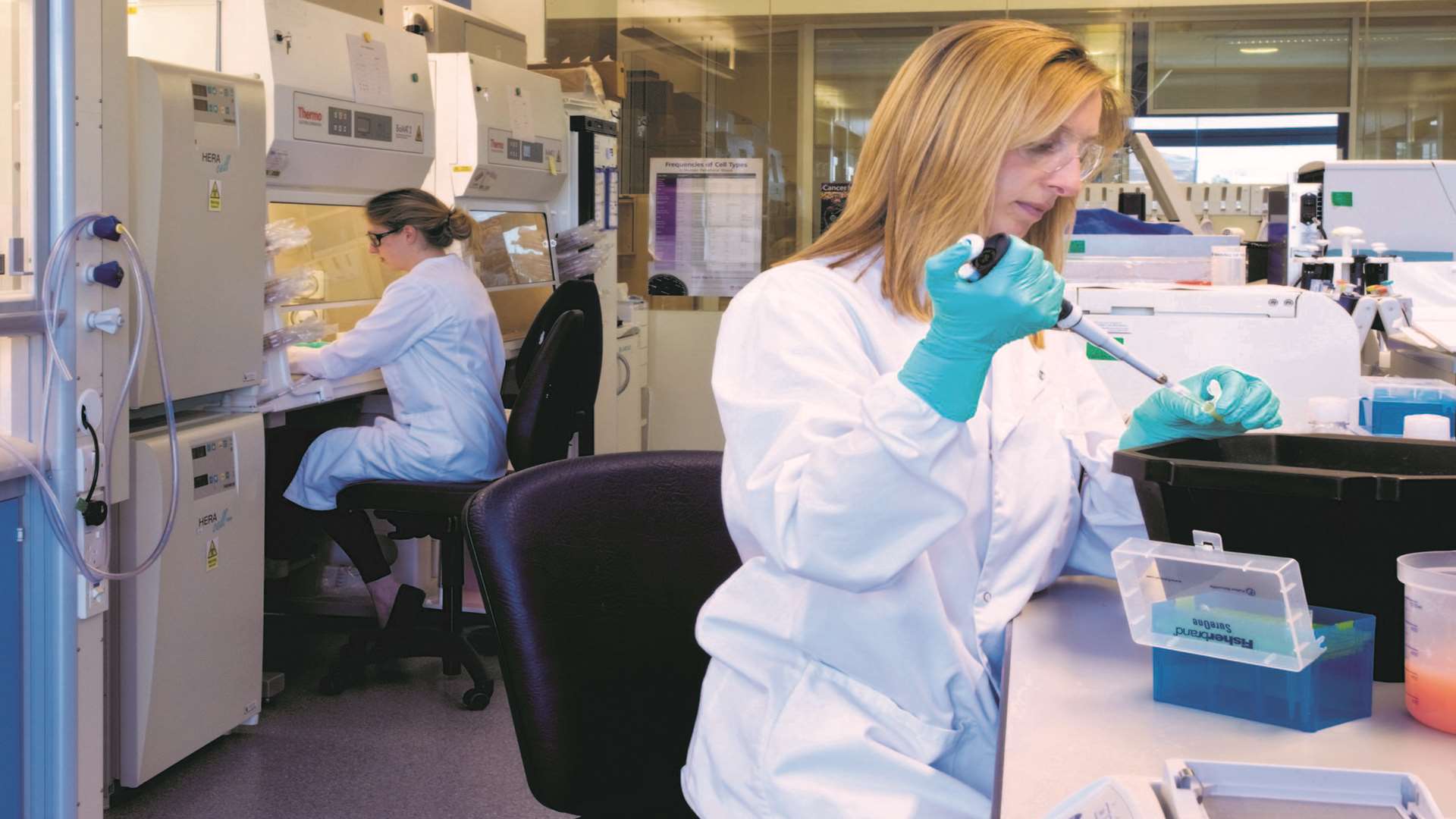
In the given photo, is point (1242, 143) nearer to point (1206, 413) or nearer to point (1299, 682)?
point (1206, 413)

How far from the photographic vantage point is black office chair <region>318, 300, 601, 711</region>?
10.0 ft

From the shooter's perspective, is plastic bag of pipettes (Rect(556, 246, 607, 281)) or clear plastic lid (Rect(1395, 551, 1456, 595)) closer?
clear plastic lid (Rect(1395, 551, 1456, 595))

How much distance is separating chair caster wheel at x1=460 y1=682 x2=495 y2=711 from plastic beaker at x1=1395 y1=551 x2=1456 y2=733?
2.41 meters

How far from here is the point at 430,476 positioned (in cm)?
327

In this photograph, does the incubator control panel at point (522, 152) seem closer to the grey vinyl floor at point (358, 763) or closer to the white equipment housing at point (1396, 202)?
the grey vinyl floor at point (358, 763)

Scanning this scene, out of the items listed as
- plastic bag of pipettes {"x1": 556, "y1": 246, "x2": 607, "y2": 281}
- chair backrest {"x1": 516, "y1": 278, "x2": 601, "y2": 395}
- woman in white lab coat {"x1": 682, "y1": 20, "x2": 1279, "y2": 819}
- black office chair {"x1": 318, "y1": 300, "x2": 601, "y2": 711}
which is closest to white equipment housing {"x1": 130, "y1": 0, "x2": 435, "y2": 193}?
chair backrest {"x1": 516, "y1": 278, "x2": 601, "y2": 395}

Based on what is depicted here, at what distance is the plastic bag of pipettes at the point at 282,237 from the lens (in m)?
2.94

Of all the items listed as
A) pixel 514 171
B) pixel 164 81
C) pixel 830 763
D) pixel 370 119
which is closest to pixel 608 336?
pixel 514 171

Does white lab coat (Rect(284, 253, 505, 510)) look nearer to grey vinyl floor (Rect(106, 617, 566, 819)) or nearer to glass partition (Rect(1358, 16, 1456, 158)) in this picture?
grey vinyl floor (Rect(106, 617, 566, 819))

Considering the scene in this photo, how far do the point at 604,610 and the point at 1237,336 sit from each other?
4.15 feet

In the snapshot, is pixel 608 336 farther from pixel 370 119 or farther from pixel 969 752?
pixel 969 752

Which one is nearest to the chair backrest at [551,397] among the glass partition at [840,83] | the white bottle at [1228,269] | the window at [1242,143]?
the white bottle at [1228,269]

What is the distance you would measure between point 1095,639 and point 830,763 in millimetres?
267

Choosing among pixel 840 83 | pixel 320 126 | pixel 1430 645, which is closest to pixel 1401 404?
pixel 1430 645
